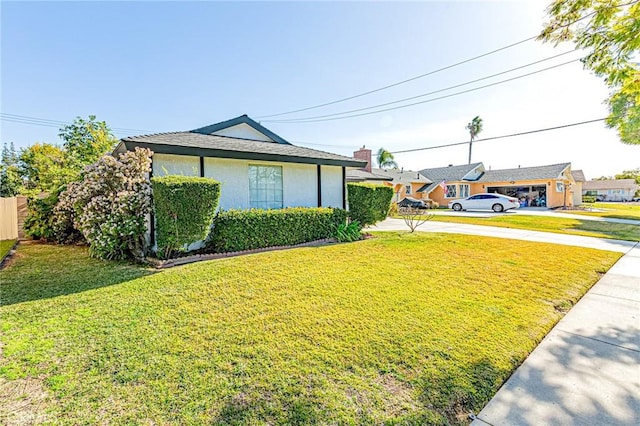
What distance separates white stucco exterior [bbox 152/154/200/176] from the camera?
305 inches

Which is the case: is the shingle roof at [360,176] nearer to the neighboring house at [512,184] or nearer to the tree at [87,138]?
the neighboring house at [512,184]

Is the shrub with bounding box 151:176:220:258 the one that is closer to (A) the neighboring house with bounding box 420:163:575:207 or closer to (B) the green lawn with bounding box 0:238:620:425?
(B) the green lawn with bounding box 0:238:620:425

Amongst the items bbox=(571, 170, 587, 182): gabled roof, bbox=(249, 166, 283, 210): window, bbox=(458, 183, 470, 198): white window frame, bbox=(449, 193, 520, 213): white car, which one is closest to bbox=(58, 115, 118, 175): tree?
bbox=(249, 166, 283, 210): window

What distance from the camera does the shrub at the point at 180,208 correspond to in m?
6.37

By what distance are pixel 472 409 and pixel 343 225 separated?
25.8 ft

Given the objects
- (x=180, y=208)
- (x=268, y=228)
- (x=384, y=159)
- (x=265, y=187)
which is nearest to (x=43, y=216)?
(x=180, y=208)

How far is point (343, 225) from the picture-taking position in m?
10.1

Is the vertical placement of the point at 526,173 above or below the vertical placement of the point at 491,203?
above

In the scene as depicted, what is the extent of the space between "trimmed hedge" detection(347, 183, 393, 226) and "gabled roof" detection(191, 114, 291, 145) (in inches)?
161

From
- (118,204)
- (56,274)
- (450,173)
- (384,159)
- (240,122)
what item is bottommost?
(56,274)

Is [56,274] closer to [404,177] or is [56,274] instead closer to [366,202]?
[366,202]

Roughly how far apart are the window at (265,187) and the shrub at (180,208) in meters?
2.75

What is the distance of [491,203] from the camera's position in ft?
83.7

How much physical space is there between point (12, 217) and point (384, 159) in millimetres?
37884
